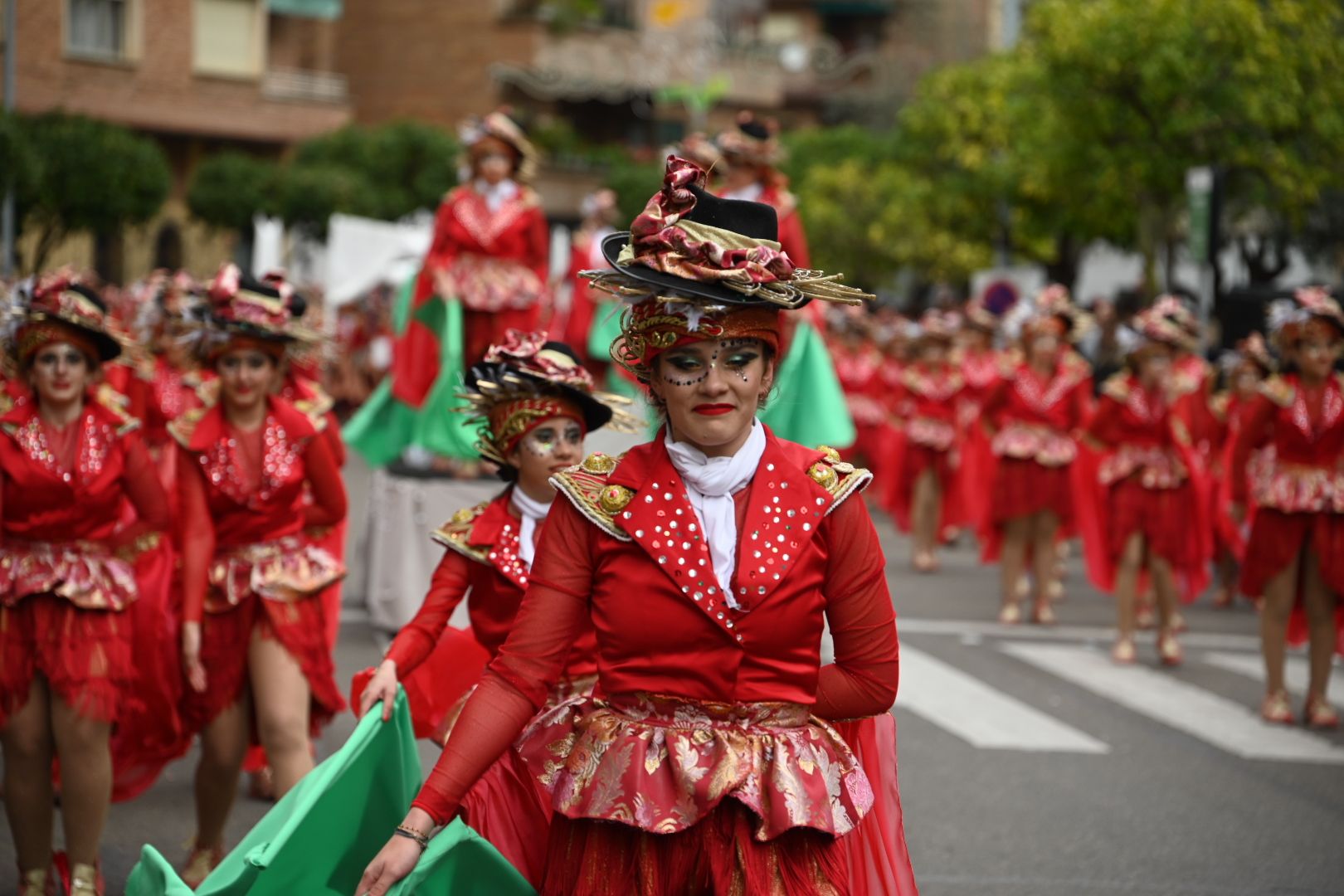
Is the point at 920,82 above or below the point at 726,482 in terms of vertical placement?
above

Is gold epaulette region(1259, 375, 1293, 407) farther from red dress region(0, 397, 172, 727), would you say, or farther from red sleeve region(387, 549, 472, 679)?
red dress region(0, 397, 172, 727)

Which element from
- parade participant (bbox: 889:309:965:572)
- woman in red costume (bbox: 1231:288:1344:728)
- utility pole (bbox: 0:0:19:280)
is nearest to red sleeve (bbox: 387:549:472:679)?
woman in red costume (bbox: 1231:288:1344:728)

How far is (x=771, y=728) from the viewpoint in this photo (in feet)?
12.0

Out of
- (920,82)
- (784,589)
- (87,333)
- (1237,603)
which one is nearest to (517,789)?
(784,589)

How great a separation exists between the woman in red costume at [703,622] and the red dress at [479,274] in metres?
7.51

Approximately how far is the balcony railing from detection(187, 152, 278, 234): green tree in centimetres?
495

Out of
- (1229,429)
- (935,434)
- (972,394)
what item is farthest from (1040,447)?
(972,394)

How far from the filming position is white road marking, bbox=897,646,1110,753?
914cm

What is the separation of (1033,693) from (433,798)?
741 cm

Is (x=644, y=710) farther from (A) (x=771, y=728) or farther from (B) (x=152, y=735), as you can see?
(B) (x=152, y=735)

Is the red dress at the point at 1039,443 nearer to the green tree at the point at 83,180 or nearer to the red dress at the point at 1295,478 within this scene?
the red dress at the point at 1295,478

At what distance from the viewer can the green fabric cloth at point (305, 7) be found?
47375 mm

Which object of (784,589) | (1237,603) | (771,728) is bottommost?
(1237,603)

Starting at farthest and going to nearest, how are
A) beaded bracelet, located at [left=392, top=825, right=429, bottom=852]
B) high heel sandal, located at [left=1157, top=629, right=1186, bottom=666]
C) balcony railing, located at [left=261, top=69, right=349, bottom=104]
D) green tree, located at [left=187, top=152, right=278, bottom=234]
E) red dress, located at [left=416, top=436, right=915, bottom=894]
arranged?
balcony railing, located at [left=261, top=69, right=349, bottom=104], green tree, located at [left=187, top=152, right=278, bottom=234], high heel sandal, located at [left=1157, top=629, right=1186, bottom=666], red dress, located at [left=416, top=436, right=915, bottom=894], beaded bracelet, located at [left=392, top=825, right=429, bottom=852]
